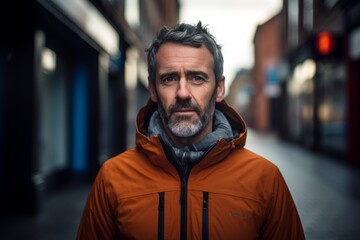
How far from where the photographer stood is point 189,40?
1986 mm

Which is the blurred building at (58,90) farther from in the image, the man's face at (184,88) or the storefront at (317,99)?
the storefront at (317,99)

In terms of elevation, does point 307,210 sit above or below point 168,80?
below

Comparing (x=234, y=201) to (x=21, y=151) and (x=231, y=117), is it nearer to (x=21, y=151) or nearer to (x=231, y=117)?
(x=231, y=117)

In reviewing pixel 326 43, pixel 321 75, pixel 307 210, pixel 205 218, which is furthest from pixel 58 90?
Answer: pixel 321 75

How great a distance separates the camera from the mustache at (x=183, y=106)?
2.01 m

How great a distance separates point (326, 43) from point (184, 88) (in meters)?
12.7

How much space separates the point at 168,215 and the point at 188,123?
436mm

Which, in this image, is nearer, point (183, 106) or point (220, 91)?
point (183, 106)

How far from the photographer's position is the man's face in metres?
2.00

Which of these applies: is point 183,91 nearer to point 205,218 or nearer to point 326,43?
point 205,218

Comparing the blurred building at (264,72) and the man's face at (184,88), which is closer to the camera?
the man's face at (184,88)

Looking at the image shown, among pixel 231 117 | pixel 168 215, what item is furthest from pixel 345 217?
pixel 168 215

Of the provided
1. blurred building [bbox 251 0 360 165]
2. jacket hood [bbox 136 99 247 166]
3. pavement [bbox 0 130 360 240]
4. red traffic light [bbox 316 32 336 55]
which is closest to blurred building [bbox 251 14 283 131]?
blurred building [bbox 251 0 360 165]

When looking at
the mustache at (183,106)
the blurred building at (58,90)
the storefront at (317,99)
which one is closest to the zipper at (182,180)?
the mustache at (183,106)
